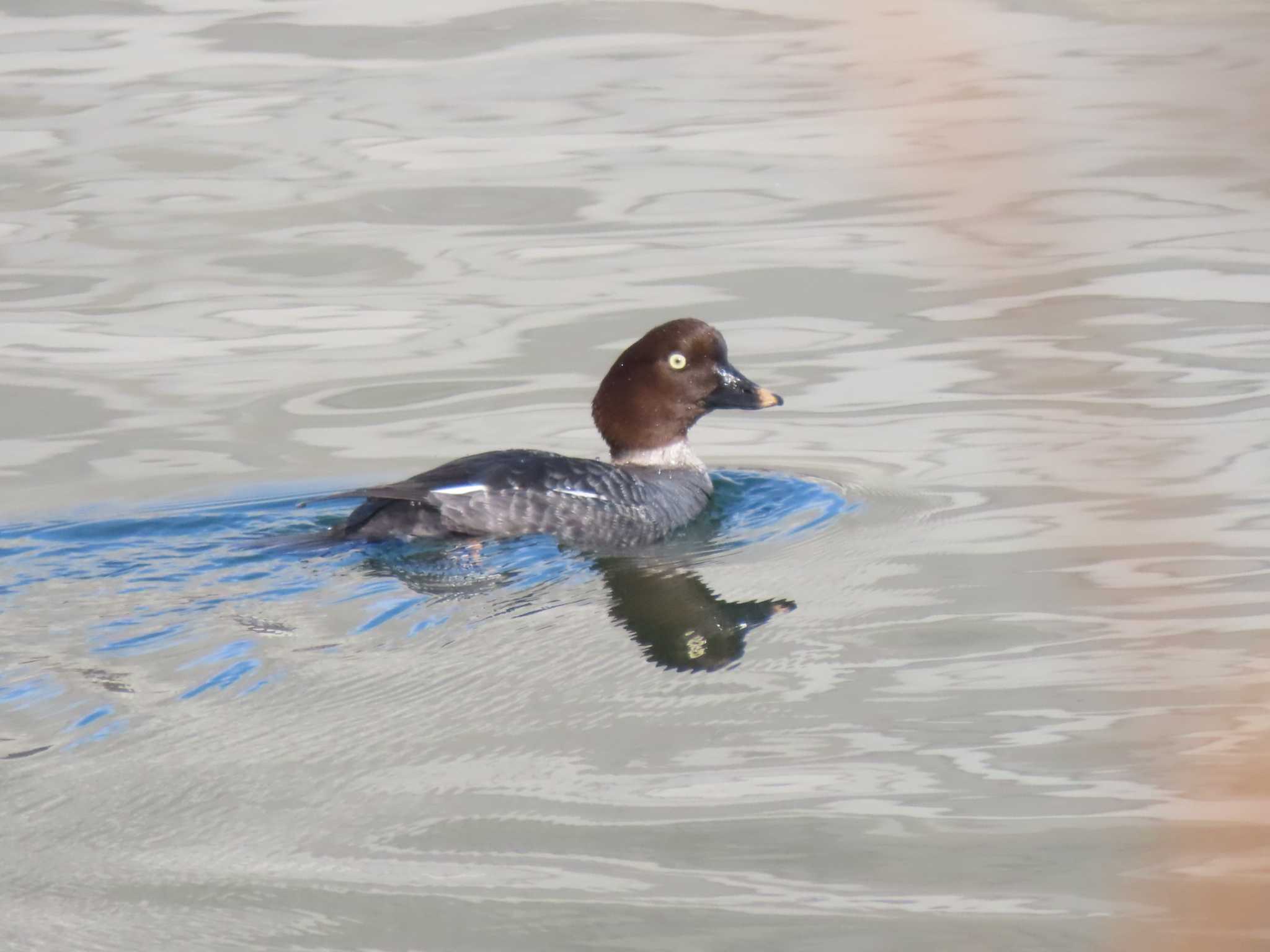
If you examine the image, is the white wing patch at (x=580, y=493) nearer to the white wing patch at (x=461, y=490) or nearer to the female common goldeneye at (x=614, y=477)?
the female common goldeneye at (x=614, y=477)

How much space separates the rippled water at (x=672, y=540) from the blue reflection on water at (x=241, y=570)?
0.10ft

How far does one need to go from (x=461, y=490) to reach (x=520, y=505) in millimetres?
276

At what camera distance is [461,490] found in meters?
7.07

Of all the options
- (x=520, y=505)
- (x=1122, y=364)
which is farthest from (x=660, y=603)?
(x=1122, y=364)

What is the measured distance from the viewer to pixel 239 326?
9.99 metres

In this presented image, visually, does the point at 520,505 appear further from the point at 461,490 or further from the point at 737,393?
the point at 737,393

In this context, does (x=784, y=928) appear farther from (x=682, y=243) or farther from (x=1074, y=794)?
(x=682, y=243)

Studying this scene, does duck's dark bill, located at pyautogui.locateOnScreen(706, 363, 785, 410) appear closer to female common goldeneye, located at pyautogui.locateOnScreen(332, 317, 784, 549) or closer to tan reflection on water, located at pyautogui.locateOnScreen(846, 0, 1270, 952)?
female common goldeneye, located at pyautogui.locateOnScreen(332, 317, 784, 549)

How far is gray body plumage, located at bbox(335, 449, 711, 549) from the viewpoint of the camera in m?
7.08

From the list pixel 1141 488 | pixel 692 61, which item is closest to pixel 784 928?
pixel 1141 488

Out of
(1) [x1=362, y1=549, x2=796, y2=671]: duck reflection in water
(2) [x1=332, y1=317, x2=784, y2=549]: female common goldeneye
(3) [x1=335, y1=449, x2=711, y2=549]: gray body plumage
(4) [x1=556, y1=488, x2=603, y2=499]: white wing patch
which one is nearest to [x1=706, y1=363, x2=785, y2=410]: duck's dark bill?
(2) [x1=332, y1=317, x2=784, y2=549]: female common goldeneye

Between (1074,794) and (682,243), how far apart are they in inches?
286

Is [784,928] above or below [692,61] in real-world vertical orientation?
below

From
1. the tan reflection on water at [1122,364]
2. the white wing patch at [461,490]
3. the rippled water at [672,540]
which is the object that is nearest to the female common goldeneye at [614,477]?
the white wing patch at [461,490]
